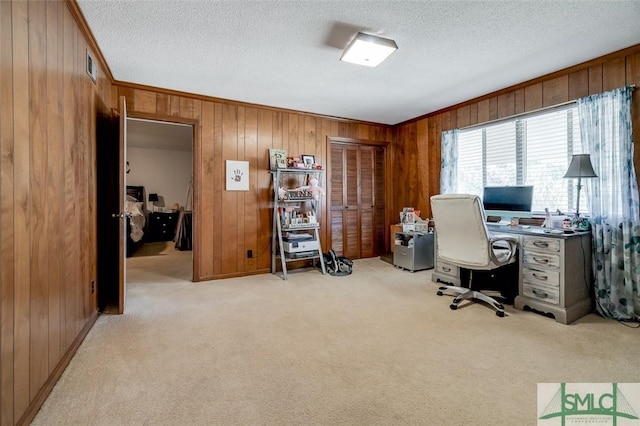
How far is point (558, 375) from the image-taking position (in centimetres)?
175

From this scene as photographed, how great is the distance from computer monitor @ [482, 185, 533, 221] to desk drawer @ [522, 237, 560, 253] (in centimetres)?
41

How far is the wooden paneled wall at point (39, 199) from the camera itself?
4.14ft

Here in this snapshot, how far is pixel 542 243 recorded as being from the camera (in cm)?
271

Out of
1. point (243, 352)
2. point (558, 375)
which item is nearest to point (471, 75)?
point (558, 375)

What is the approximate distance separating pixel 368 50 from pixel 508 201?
222cm

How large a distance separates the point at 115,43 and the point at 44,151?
54.3 inches

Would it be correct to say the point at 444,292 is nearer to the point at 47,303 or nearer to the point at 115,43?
the point at 47,303

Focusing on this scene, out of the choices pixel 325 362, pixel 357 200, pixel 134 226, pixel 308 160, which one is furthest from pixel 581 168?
pixel 134 226

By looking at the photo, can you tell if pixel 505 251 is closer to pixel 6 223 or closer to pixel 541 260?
pixel 541 260

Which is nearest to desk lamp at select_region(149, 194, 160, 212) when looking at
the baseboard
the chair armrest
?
the baseboard

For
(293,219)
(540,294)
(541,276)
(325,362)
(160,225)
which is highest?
(293,219)

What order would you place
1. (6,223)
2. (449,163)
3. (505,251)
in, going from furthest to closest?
(449,163) → (505,251) → (6,223)

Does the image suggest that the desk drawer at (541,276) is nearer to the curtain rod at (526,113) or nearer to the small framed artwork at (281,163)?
the curtain rod at (526,113)

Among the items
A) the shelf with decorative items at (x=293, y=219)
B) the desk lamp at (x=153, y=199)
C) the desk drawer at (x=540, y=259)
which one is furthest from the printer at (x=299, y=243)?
the desk lamp at (x=153, y=199)
